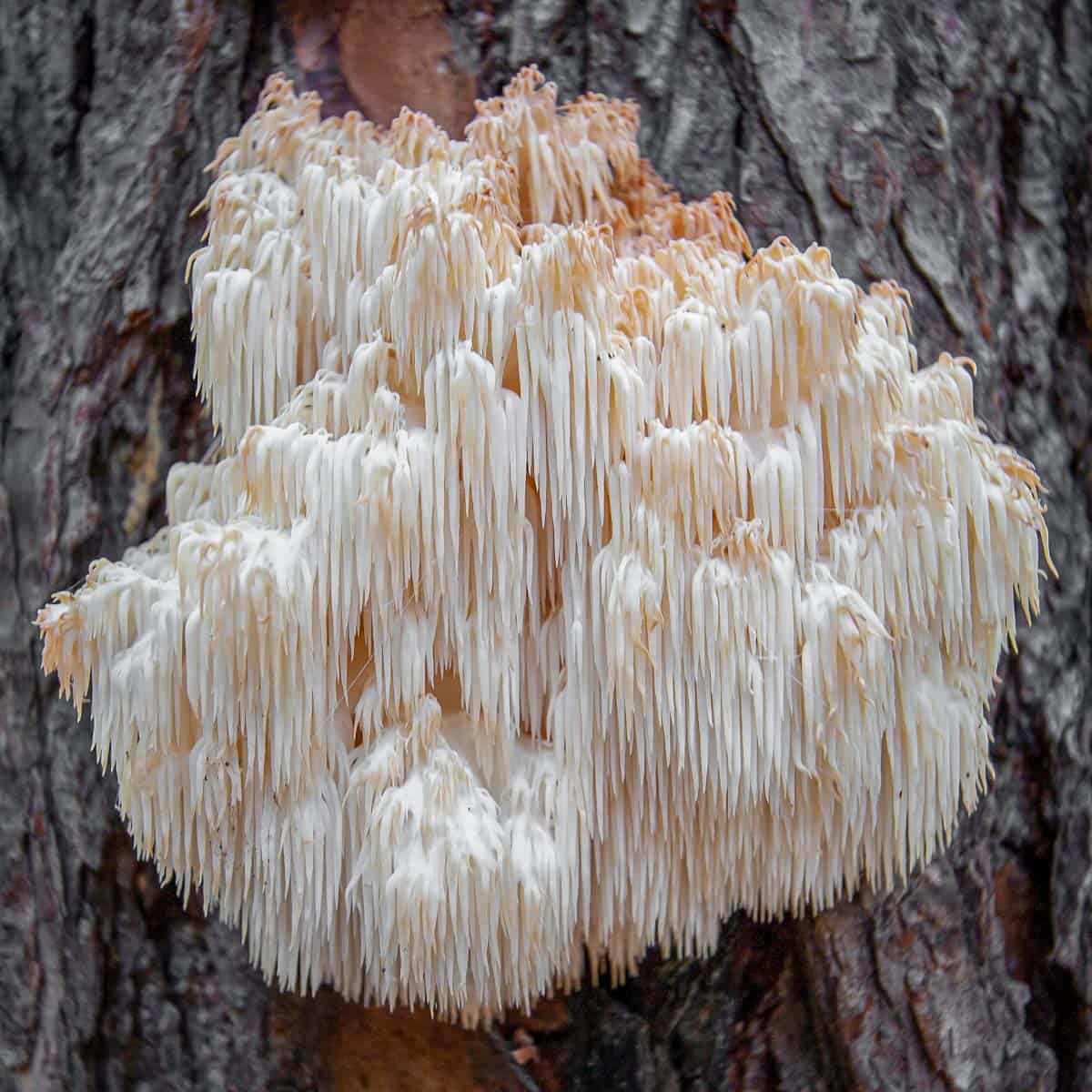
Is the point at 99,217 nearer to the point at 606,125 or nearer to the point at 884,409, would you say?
the point at 606,125

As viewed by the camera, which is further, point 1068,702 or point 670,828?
point 1068,702

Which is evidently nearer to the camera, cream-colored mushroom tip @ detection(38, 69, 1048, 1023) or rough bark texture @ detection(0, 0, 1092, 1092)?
cream-colored mushroom tip @ detection(38, 69, 1048, 1023)

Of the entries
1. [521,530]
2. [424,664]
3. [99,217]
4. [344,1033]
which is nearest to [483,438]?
[521,530]

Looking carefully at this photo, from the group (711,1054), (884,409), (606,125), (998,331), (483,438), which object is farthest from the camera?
(998,331)

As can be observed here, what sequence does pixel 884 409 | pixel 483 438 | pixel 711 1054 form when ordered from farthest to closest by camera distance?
pixel 711 1054, pixel 884 409, pixel 483 438

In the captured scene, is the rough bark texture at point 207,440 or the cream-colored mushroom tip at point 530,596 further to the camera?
the rough bark texture at point 207,440
